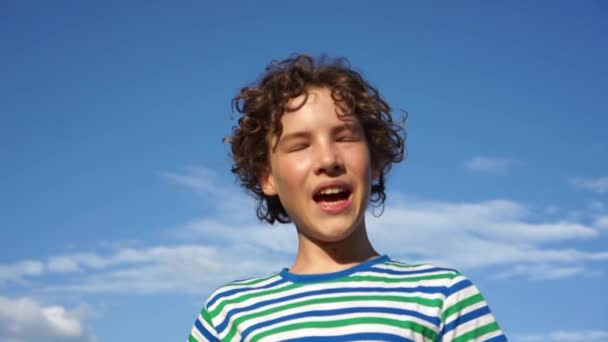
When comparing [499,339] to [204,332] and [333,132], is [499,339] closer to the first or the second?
[333,132]

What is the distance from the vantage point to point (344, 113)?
4887 millimetres

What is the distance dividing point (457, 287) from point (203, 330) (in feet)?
5.42

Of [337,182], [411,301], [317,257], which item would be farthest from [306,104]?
[411,301]

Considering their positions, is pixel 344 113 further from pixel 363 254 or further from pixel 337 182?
pixel 363 254

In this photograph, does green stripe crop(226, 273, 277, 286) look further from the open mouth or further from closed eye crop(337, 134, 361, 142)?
closed eye crop(337, 134, 361, 142)

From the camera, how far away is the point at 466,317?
4422 mm

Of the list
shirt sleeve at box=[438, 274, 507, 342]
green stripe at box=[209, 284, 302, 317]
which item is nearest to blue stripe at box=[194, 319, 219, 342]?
green stripe at box=[209, 284, 302, 317]

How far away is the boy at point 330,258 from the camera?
173 inches

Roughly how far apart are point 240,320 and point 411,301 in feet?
3.51

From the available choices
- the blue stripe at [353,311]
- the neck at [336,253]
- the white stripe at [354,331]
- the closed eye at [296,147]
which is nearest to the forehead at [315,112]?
the closed eye at [296,147]

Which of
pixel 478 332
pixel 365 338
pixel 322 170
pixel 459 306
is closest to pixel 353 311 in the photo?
pixel 365 338

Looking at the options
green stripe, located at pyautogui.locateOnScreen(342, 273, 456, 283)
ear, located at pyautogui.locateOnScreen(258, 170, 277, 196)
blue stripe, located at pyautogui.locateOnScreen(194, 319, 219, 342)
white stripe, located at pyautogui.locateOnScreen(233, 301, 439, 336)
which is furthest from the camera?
ear, located at pyautogui.locateOnScreen(258, 170, 277, 196)

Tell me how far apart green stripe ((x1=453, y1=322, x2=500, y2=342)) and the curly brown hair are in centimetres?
134

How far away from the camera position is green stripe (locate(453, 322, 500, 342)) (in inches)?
172
